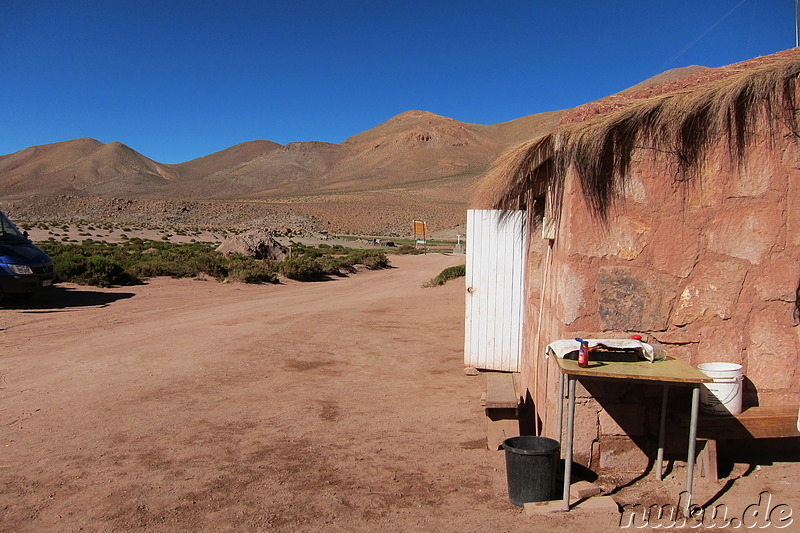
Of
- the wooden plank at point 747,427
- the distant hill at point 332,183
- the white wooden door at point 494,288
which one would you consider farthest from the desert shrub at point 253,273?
the distant hill at point 332,183

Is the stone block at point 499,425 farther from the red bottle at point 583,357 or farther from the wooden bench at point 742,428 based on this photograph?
the red bottle at point 583,357

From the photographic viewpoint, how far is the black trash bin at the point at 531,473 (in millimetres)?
3949

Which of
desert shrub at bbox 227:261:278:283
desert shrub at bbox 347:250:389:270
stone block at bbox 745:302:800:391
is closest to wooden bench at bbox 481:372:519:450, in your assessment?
stone block at bbox 745:302:800:391

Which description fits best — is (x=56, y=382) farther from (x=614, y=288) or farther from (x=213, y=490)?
(x=614, y=288)

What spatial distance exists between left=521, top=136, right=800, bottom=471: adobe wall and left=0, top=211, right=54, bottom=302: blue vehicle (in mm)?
11271

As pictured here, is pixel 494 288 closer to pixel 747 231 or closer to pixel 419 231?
pixel 747 231

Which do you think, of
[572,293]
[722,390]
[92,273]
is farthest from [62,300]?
[722,390]

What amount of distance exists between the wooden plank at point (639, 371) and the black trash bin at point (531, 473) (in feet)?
1.96

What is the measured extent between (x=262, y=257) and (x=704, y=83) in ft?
72.4

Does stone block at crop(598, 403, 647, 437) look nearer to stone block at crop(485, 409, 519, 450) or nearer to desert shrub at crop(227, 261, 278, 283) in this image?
stone block at crop(485, 409, 519, 450)

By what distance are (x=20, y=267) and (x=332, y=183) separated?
5211 inches

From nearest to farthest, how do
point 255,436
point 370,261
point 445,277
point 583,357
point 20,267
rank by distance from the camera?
point 583,357
point 255,436
point 20,267
point 445,277
point 370,261

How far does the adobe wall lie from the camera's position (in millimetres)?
4348

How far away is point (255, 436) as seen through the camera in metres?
5.48
